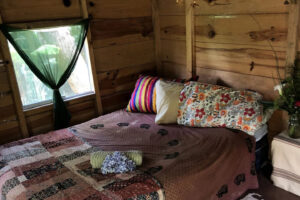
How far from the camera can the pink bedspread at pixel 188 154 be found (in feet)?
5.74

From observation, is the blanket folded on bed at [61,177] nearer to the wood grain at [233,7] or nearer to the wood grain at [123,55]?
the wood grain at [123,55]

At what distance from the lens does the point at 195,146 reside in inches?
80.3

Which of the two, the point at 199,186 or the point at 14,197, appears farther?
the point at 199,186

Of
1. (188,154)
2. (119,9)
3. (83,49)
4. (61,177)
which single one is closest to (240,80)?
(188,154)

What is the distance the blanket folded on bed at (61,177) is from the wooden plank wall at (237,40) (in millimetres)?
1379

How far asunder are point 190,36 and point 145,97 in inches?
30.8

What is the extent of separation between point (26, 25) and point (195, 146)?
5.67 feet

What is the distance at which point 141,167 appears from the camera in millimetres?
1826

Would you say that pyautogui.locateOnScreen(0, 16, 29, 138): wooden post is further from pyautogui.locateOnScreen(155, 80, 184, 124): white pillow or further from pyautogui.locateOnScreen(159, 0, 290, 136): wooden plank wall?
pyautogui.locateOnScreen(159, 0, 290, 136): wooden plank wall

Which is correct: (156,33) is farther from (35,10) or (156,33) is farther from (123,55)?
(35,10)

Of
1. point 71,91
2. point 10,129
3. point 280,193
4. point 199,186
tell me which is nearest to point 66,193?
point 199,186

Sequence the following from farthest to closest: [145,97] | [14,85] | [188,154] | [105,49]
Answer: [105,49] → [145,97] → [14,85] → [188,154]

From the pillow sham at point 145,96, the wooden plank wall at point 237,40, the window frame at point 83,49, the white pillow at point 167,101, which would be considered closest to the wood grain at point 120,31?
the window frame at point 83,49

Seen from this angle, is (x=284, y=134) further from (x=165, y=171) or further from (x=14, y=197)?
(x=14, y=197)
